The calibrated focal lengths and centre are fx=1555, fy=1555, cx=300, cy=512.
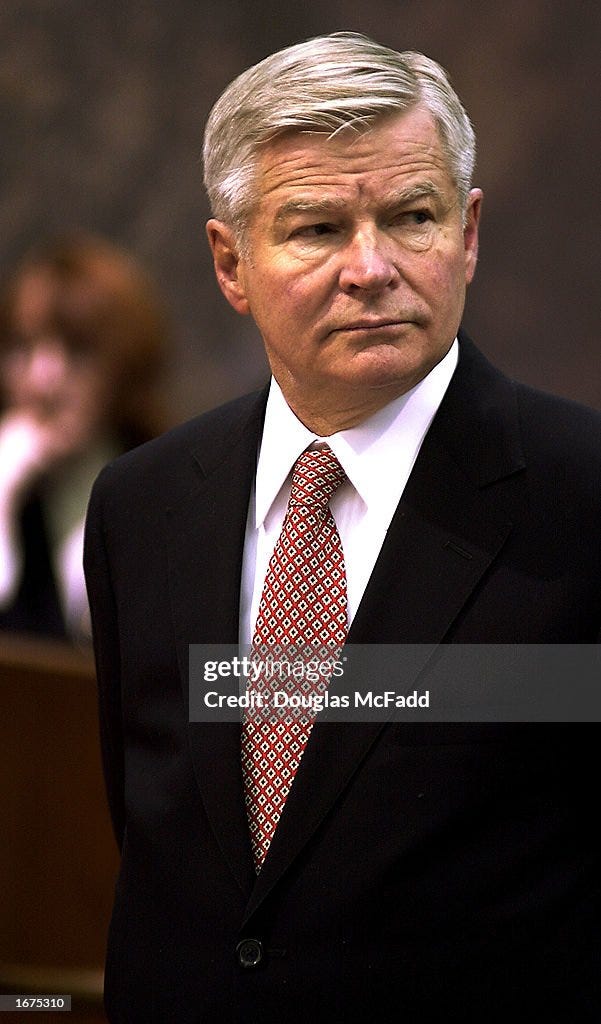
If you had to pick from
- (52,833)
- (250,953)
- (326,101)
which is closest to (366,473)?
(326,101)

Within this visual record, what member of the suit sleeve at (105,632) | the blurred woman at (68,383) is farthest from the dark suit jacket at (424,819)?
the blurred woman at (68,383)

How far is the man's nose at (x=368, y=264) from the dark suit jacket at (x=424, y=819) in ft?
0.74

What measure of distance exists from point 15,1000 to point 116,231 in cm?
303

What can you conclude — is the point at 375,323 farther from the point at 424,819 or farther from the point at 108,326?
the point at 108,326

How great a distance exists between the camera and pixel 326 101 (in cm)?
202

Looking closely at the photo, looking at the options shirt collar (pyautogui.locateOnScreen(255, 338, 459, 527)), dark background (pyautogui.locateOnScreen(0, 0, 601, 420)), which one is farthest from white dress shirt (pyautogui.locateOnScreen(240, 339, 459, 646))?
dark background (pyautogui.locateOnScreen(0, 0, 601, 420))

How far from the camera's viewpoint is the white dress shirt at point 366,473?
2.16m

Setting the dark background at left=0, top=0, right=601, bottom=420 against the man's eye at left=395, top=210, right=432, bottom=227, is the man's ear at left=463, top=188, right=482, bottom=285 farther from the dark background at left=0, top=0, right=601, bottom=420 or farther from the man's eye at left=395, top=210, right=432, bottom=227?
the dark background at left=0, top=0, right=601, bottom=420

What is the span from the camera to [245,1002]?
204 centimetres

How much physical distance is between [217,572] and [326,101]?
0.68 meters

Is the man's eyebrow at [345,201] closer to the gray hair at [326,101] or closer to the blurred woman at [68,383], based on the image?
the gray hair at [326,101]

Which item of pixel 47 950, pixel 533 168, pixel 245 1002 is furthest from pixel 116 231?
pixel 245 1002

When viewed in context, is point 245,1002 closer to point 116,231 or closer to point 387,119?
point 387,119

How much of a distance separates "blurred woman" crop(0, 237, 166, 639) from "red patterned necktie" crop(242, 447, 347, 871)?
69.2 inches
